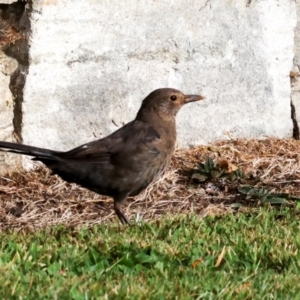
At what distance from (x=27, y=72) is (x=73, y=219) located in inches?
51.6

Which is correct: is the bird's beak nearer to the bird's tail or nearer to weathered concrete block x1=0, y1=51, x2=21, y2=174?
the bird's tail

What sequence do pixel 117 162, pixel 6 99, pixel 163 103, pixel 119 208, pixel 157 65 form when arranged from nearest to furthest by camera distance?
pixel 117 162
pixel 119 208
pixel 163 103
pixel 6 99
pixel 157 65

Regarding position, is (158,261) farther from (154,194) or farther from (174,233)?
(154,194)

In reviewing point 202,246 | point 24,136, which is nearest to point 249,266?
point 202,246

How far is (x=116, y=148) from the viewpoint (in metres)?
6.66

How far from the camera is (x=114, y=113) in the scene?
26.9 feet

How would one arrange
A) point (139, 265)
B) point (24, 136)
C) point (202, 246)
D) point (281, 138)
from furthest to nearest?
1. point (281, 138)
2. point (24, 136)
3. point (202, 246)
4. point (139, 265)

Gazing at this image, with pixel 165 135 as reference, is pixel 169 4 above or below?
above

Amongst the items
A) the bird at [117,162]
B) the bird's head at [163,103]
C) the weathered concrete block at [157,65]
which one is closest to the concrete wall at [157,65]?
the weathered concrete block at [157,65]

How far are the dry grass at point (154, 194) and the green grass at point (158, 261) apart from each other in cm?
89

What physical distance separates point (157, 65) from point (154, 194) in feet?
4.21

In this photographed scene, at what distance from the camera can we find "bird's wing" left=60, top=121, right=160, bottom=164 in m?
6.62

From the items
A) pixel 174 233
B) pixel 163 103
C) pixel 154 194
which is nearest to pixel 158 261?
pixel 174 233

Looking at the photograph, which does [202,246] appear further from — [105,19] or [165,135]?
[105,19]
